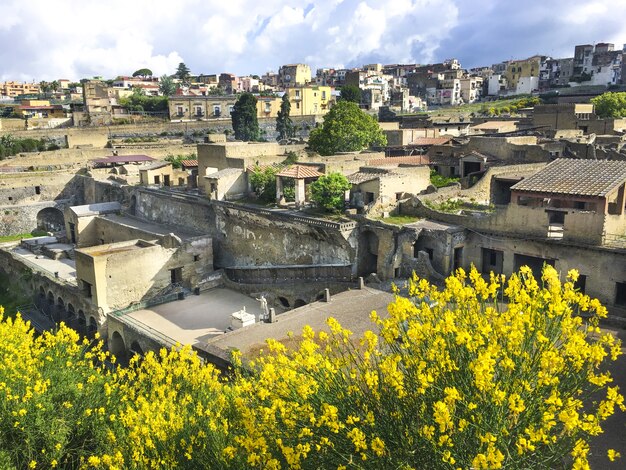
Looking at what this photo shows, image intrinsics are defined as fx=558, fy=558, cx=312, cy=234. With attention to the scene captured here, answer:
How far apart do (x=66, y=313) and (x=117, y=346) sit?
583 centimetres

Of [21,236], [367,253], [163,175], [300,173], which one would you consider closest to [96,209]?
[163,175]

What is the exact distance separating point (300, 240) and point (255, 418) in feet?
64.3

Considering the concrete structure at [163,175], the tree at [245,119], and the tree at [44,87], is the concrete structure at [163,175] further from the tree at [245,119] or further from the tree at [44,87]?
the tree at [44,87]

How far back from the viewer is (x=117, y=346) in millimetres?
27812

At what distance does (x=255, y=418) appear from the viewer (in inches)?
368

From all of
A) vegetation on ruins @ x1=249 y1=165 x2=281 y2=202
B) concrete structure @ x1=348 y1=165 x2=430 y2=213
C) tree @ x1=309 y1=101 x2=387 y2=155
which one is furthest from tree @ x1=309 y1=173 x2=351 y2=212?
tree @ x1=309 y1=101 x2=387 y2=155

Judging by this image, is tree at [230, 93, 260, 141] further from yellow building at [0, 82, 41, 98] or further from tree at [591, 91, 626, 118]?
yellow building at [0, 82, 41, 98]

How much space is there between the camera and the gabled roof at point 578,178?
21031 mm

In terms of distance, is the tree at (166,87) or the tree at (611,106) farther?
the tree at (166,87)

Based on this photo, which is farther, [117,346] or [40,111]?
[40,111]

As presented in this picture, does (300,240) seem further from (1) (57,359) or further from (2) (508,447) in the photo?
(2) (508,447)

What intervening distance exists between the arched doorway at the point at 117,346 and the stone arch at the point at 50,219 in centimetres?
2529

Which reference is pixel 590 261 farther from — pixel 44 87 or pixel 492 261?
pixel 44 87

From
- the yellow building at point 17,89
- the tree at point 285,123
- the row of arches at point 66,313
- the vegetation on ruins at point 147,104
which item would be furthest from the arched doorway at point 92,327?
the yellow building at point 17,89
